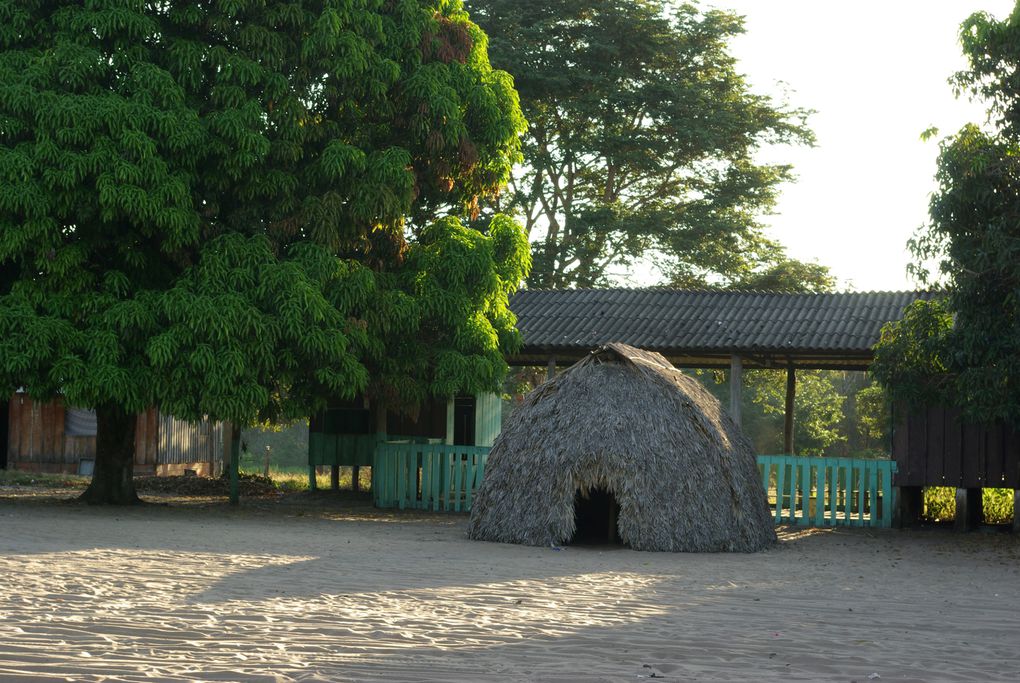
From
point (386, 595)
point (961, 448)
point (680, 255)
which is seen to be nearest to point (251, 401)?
point (386, 595)

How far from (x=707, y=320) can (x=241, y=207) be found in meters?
7.68

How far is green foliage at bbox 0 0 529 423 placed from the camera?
14.6m

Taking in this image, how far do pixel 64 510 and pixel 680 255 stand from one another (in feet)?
56.7

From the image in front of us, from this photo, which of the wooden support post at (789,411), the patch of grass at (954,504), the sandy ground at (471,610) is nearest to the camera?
the sandy ground at (471,610)

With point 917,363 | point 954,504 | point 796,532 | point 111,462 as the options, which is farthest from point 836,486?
point 111,462

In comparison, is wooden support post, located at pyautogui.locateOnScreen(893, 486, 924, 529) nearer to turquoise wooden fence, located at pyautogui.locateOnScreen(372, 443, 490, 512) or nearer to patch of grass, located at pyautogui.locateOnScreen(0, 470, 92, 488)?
turquoise wooden fence, located at pyautogui.locateOnScreen(372, 443, 490, 512)

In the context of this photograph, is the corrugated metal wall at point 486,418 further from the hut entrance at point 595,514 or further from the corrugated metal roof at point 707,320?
the hut entrance at point 595,514

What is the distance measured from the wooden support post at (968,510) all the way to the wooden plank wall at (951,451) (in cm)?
43

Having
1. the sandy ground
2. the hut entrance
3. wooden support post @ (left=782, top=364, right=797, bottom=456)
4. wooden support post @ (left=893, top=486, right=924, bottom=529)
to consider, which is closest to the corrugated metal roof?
wooden support post @ (left=782, top=364, right=797, bottom=456)

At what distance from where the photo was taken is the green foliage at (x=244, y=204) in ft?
47.8

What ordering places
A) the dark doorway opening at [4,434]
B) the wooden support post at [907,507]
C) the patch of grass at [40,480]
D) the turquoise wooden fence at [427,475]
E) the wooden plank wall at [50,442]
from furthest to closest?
the dark doorway opening at [4,434] → the wooden plank wall at [50,442] → the patch of grass at [40,480] → the turquoise wooden fence at [427,475] → the wooden support post at [907,507]

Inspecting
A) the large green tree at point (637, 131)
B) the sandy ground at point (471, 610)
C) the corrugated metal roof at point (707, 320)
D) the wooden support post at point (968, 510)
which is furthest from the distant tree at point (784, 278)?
the sandy ground at point (471, 610)

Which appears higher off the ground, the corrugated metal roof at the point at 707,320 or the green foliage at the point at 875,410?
the corrugated metal roof at the point at 707,320

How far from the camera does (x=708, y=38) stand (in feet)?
95.7
